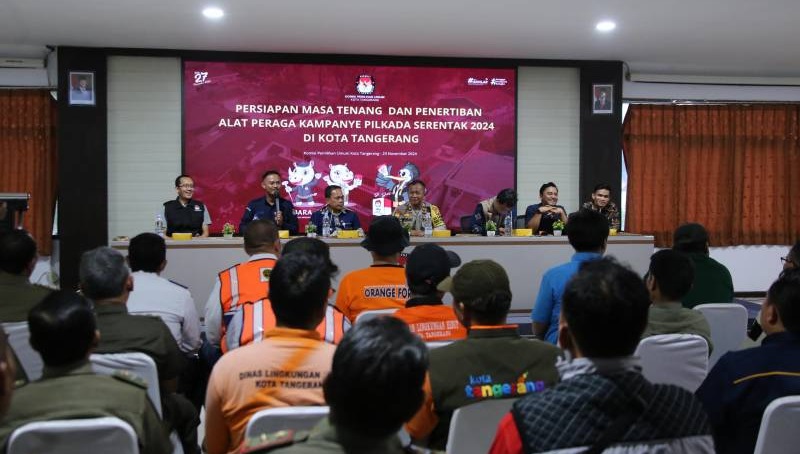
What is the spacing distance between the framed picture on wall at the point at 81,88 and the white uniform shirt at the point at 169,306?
17.2 ft

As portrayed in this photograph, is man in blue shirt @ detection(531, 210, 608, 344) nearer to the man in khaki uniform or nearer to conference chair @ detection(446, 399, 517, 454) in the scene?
conference chair @ detection(446, 399, 517, 454)

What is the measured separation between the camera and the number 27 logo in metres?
7.66

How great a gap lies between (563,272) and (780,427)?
1.39m

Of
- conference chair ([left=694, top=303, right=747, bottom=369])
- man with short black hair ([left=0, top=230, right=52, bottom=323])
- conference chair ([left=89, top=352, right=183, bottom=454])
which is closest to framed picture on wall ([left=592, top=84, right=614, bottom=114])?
conference chair ([left=694, top=303, right=747, bottom=369])

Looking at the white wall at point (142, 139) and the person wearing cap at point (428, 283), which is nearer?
the person wearing cap at point (428, 283)

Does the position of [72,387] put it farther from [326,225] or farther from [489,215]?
[489,215]

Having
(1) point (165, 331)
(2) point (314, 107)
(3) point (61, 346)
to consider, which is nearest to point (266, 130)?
(2) point (314, 107)

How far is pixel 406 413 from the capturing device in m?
1.04

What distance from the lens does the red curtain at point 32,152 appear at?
25.0 ft

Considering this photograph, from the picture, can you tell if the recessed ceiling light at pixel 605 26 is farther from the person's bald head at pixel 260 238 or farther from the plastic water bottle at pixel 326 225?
the person's bald head at pixel 260 238

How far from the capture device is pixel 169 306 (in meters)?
2.82

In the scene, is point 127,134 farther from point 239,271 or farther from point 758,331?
point 758,331

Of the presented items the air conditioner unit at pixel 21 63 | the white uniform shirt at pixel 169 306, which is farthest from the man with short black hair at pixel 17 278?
the air conditioner unit at pixel 21 63

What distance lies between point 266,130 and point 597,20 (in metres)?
3.58
